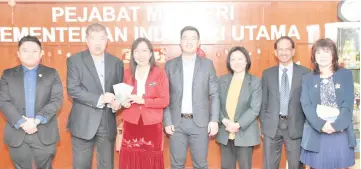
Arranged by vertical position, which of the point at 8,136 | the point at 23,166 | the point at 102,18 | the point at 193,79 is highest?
the point at 102,18

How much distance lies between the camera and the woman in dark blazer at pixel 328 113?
391 centimetres

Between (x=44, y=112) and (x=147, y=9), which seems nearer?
(x=44, y=112)

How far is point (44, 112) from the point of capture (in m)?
4.14

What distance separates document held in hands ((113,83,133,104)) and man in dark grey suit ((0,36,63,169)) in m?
0.59

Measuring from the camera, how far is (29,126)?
4.05 meters

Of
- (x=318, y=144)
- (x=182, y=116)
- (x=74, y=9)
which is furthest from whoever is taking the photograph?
(x=74, y=9)

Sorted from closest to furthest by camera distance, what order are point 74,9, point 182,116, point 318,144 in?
point 318,144 < point 182,116 < point 74,9

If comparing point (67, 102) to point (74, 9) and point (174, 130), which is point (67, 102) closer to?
point (74, 9)

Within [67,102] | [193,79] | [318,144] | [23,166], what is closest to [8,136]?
[23,166]

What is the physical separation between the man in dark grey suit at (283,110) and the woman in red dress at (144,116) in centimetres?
110

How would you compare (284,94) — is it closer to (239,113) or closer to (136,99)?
(239,113)

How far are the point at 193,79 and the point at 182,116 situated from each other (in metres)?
0.40

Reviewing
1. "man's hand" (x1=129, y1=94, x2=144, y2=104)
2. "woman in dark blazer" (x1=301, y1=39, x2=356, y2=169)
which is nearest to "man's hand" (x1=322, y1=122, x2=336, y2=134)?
"woman in dark blazer" (x1=301, y1=39, x2=356, y2=169)

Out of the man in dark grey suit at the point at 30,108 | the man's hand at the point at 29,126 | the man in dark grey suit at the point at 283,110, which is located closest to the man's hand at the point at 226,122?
the man in dark grey suit at the point at 283,110
